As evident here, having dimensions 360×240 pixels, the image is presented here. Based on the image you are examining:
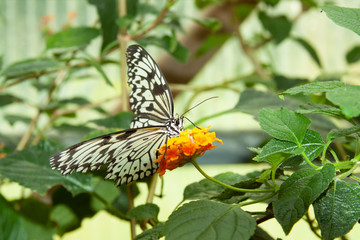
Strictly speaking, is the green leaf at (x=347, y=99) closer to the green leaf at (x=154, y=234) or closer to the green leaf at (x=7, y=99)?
the green leaf at (x=154, y=234)

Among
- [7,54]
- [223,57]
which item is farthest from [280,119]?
[7,54]

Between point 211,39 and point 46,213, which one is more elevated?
point 211,39

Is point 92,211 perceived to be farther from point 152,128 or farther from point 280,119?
point 280,119

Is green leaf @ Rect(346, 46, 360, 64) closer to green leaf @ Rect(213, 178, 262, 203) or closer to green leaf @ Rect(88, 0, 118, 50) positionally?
green leaf @ Rect(88, 0, 118, 50)

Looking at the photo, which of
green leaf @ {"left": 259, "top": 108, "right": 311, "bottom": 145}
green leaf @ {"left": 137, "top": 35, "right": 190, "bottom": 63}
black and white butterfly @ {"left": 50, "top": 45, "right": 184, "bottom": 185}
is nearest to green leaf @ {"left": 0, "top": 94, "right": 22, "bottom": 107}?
green leaf @ {"left": 137, "top": 35, "right": 190, "bottom": 63}

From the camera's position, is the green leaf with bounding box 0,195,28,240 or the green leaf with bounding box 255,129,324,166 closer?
the green leaf with bounding box 255,129,324,166

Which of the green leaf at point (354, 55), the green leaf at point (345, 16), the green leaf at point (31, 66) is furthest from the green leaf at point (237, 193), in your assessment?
the green leaf at point (354, 55)
